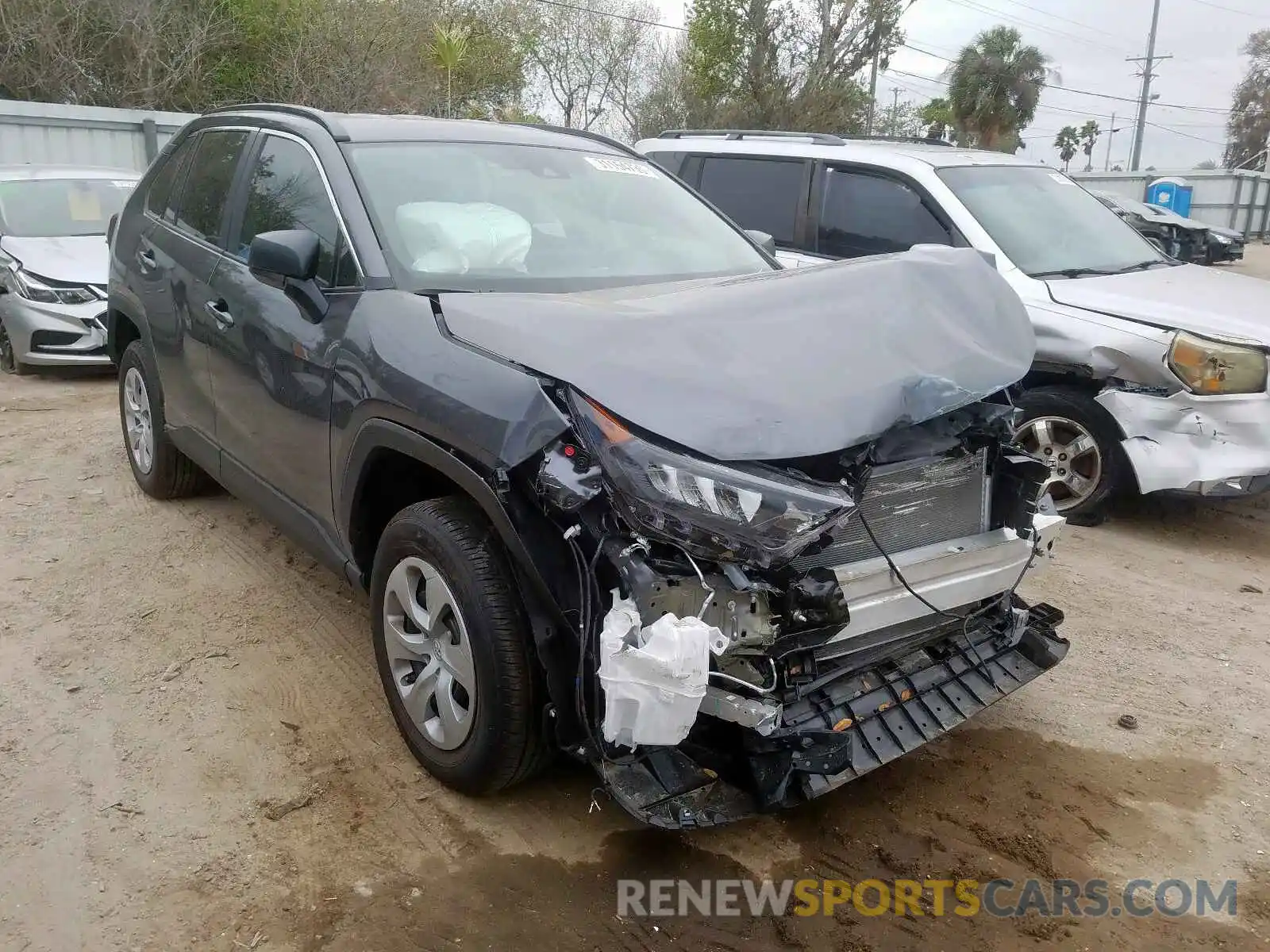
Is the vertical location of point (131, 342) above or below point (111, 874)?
above

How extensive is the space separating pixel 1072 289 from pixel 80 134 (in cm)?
1566

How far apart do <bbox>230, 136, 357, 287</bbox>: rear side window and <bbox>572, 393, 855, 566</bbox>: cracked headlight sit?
4.63 feet

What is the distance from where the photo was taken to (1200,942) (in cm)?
257

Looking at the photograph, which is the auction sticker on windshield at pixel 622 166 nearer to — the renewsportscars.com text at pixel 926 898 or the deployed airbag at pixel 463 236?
the deployed airbag at pixel 463 236

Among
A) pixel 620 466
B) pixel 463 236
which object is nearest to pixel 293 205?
pixel 463 236

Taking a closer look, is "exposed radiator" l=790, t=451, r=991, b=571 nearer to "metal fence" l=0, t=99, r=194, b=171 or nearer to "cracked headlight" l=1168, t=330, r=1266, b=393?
"cracked headlight" l=1168, t=330, r=1266, b=393

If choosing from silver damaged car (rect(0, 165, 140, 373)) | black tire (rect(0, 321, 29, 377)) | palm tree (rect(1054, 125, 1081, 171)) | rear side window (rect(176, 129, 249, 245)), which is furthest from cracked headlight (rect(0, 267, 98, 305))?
palm tree (rect(1054, 125, 1081, 171))

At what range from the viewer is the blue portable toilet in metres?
27.4

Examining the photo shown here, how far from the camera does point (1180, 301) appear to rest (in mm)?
5238

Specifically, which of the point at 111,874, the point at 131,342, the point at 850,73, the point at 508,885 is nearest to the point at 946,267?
the point at 508,885

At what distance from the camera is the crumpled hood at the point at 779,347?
8.18 feet

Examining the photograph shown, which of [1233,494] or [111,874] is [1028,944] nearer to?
[111,874]

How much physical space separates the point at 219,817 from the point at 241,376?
5.52ft

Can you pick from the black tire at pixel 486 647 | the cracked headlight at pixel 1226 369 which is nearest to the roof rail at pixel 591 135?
the black tire at pixel 486 647
